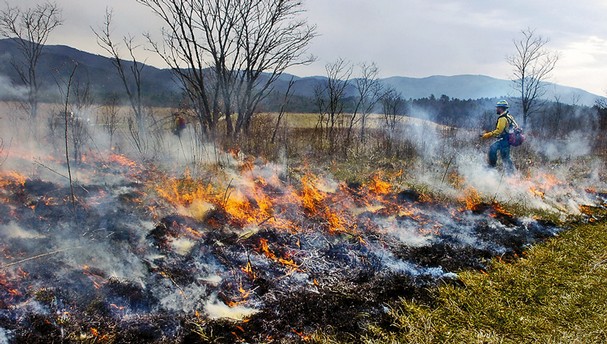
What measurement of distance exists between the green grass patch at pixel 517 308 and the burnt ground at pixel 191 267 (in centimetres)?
28

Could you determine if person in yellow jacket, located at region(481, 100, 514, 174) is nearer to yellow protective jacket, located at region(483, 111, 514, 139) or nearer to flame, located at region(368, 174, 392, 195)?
yellow protective jacket, located at region(483, 111, 514, 139)

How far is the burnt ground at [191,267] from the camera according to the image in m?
3.55

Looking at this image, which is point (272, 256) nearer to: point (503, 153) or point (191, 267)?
point (191, 267)

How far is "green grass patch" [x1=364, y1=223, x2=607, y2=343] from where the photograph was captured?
3.45 m

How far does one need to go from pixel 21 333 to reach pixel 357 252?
4.14 m

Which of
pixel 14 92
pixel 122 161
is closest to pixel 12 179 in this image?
pixel 122 161

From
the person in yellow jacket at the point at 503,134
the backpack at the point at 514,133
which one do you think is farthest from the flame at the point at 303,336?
the backpack at the point at 514,133

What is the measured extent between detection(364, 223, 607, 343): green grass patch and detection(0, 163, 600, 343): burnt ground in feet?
0.91

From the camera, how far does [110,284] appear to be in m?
3.93

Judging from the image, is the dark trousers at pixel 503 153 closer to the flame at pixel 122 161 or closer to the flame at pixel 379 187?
the flame at pixel 379 187

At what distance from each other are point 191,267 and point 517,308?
396cm

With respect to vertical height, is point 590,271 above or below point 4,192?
below

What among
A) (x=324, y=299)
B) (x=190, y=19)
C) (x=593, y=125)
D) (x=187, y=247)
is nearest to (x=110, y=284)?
(x=187, y=247)

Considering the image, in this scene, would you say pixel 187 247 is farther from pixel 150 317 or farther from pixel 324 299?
pixel 324 299
